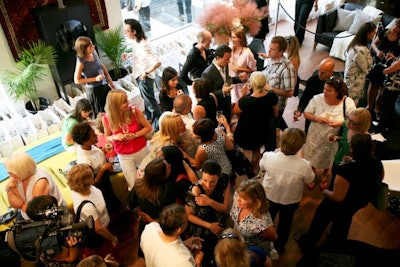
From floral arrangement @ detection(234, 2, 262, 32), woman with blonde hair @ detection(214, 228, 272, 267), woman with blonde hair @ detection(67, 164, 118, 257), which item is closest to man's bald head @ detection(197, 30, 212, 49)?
floral arrangement @ detection(234, 2, 262, 32)

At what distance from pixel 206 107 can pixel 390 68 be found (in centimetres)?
240

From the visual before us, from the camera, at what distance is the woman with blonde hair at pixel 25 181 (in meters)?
2.64

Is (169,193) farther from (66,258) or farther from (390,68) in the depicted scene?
(390,68)

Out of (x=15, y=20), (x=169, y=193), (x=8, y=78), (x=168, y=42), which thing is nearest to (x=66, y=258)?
(x=169, y=193)

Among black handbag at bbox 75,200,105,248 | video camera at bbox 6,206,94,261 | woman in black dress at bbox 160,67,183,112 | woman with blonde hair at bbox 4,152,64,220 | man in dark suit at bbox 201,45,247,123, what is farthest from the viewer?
man in dark suit at bbox 201,45,247,123

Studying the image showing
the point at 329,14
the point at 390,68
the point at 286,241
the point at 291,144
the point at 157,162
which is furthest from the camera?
the point at 329,14

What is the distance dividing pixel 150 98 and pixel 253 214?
2.72m

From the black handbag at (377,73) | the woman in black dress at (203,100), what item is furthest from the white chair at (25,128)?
the black handbag at (377,73)

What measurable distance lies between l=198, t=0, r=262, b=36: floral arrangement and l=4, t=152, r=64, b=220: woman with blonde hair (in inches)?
125

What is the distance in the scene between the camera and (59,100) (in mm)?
4852

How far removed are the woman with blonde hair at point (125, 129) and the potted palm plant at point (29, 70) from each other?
1693 millimetres

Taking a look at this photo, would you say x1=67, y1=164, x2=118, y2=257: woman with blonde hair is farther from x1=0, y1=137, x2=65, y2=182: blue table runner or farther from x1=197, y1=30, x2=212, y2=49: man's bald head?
x1=197, y1=30, x2=212, y2=49: man's bald head

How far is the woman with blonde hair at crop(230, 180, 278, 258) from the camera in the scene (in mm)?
2408

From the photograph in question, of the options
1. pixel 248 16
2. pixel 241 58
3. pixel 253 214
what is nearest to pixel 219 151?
pixel 253 214
